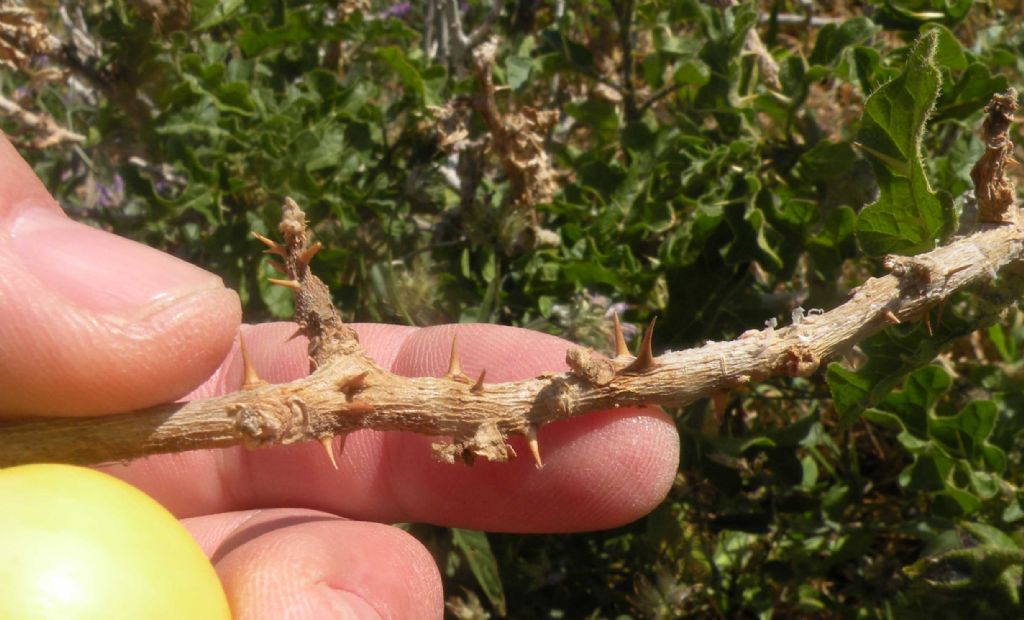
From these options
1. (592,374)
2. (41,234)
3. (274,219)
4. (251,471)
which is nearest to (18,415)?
(41,234)

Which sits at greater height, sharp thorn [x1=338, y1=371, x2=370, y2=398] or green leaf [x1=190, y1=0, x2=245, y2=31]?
green leaf [x1=190, y1=0, x2=245, y2=31]

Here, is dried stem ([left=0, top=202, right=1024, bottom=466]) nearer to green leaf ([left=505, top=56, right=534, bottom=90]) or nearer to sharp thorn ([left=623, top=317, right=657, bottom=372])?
sharp thorn ([left=623, top=317, right=657, bottom=372])

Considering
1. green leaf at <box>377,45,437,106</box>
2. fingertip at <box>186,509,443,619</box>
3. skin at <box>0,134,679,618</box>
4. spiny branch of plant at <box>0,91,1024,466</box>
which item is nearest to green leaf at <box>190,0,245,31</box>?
green leaf at <box>377,45,437,106</box>

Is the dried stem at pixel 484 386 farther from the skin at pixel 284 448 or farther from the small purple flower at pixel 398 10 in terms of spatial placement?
the small purple flower at pixel 398 10

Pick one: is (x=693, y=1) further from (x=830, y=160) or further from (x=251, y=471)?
(x=251, y=471)

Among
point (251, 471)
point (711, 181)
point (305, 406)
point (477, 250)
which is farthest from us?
point (477, 250)

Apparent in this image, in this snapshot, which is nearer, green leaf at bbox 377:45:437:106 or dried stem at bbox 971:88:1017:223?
dried stem at bbox 971:88:1017:223
